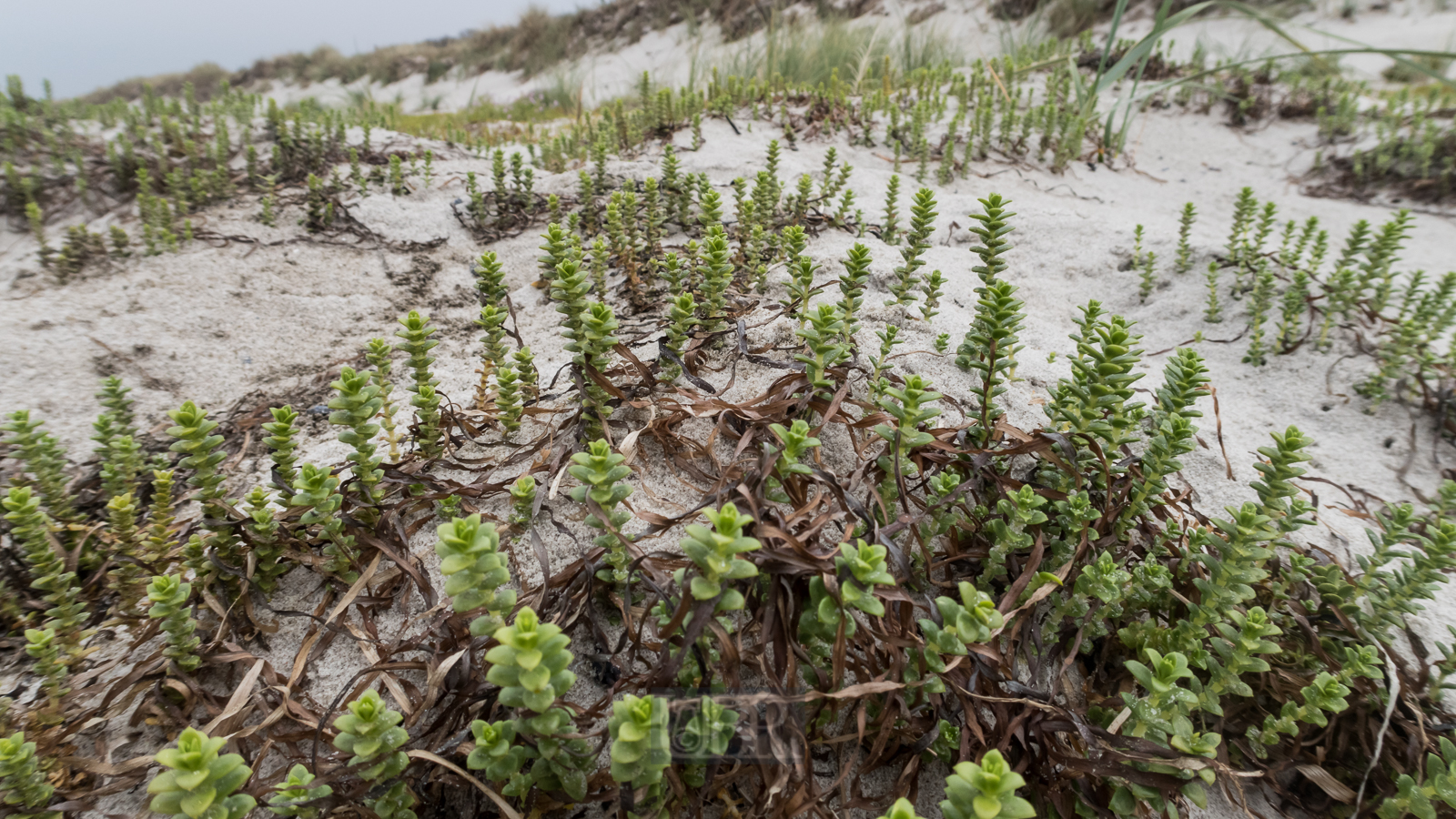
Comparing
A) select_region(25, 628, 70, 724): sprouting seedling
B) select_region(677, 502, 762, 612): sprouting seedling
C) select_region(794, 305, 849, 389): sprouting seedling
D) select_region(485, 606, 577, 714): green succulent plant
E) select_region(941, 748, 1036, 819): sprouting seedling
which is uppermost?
select_region(794, 305, 849, 389): sprouting seedling

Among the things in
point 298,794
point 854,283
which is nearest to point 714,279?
point 854,283

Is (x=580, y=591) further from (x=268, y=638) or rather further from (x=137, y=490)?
(x=137, y=490)

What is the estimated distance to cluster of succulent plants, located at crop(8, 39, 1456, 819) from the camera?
4.13 ft

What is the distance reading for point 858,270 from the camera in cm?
216

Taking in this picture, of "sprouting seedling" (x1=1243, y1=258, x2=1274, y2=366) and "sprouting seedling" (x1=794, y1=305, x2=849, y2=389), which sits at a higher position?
"sprouting seedling" (x1=794, y1=305, x2=849, y2=389)

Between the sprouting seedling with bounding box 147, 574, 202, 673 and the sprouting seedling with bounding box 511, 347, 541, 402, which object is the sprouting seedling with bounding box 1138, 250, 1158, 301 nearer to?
the sprouting seedling with bounding box 511, 347, 541, 402

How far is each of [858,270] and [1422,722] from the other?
180 centimetres

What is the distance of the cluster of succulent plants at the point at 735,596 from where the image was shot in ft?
4.13

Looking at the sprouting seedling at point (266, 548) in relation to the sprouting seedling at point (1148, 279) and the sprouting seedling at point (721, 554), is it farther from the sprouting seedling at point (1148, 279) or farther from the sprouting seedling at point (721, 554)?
the sprouting seedling at point (1148, 279)

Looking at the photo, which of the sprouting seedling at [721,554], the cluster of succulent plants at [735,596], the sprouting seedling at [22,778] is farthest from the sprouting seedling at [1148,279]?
the sprouting seedling at [22,778]

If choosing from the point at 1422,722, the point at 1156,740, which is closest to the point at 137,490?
the point at 1156,740

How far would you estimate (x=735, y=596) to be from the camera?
47.7 inches

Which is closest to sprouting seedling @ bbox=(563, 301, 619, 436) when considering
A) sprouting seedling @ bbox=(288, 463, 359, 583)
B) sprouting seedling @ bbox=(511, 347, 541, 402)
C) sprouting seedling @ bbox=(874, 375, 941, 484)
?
sprouting seedling @ bbox=(511, 347, 541, 402)

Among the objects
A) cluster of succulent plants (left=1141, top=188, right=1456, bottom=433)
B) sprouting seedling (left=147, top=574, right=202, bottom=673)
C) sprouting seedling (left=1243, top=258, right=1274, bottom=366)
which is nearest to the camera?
Answer: sprouting seedling (left=147, top=574, right=202, bottom=673)
